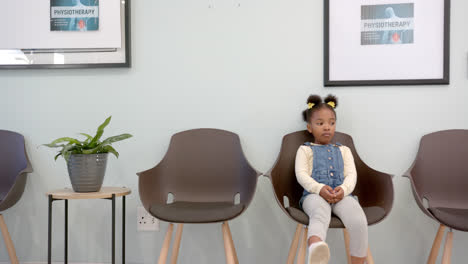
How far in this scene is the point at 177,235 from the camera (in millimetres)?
2088

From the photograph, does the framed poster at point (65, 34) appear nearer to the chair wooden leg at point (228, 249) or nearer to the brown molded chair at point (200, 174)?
the brown molded chair at point (200, 174)

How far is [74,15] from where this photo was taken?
235cm

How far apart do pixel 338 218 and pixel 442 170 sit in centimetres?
73

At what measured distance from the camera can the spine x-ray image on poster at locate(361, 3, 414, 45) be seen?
2203 millimetres

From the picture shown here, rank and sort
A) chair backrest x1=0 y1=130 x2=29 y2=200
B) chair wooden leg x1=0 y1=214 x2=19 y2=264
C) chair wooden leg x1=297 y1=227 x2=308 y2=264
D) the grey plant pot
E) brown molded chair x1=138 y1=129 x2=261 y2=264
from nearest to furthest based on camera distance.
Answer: chair wooden leg x1=297 y1=227 x2=308 y2=264 → the grey plant pot → brown molded chair x1=138 y1=129 x2=261 y2=264 → chair wooden leg x1=0 y1=214 x2=19 y2=264 → chair backrest x1=0 y1=130 x2=29 y2=200

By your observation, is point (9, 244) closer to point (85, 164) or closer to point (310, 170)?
point (85, 164)

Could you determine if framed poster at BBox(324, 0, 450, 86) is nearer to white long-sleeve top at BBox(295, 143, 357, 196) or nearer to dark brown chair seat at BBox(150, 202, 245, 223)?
white long-sleeve top at BBox(295, 143, 357, 196)

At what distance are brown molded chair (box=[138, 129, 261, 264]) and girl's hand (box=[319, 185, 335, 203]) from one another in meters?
0.33

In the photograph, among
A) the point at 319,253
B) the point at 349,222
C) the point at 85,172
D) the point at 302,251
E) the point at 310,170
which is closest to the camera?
the point at 319,253

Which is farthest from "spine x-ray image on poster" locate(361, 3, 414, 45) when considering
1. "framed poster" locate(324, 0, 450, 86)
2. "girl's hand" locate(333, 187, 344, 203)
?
"girl's hand" locate(333, 187, 344, 203)

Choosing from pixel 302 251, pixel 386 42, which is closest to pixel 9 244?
pixel 302 251

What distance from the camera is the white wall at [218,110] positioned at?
221cm

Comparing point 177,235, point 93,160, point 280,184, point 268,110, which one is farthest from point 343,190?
point 93,160

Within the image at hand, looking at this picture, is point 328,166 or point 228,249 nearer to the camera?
point 228,249
